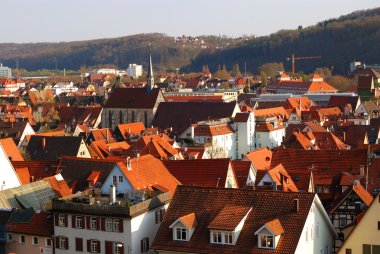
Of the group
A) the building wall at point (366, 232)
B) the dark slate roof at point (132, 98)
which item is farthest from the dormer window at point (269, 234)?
the dark slate roof at point (132, 98)

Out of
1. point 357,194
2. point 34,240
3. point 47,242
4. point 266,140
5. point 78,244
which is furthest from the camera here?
point 266,140

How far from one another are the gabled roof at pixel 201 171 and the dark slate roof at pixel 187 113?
42366 mm

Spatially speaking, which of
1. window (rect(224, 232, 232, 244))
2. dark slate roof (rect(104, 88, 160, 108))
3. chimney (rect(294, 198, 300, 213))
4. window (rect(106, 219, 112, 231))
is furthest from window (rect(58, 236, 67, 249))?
dark slate roof (rect(104, 88, 160, 108))

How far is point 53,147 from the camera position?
59.1 metres

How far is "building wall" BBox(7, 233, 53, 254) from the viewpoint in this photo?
1334 inches

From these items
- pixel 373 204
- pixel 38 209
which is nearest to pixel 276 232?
pixel 373 204

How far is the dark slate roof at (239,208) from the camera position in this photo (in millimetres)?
28016

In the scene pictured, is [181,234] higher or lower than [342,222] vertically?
higher

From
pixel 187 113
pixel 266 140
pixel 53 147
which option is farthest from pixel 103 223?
pixel 187 113

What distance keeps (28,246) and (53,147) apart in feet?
82.9

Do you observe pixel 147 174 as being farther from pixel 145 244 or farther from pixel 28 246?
pixel 28 246

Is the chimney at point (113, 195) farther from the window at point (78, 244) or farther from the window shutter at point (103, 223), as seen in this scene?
the window at point (78, 244)

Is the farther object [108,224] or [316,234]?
[108,224]

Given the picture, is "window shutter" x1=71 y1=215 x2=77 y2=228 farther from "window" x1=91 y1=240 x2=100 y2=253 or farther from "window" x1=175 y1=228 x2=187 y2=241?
"window" x1=175 y1=228 x2=187 y2=241
